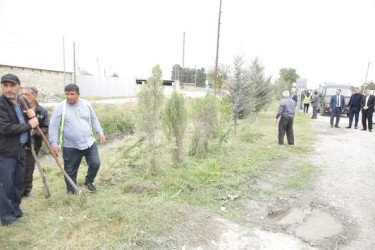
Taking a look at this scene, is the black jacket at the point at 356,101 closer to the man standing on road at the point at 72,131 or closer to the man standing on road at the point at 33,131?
the man standing on road at the point at 72,131

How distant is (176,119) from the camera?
5.53 meters

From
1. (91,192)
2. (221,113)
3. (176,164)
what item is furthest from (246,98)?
(91,192)

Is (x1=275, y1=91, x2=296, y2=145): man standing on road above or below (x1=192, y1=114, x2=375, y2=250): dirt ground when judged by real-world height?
above

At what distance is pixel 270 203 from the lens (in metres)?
4.38

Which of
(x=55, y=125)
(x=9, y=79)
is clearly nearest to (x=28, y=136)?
(x=55, y=125)

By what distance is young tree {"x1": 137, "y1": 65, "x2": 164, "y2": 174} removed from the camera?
500 cm

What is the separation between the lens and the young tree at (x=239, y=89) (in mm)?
10391

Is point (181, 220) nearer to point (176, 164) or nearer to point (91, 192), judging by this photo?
point (91, 192)

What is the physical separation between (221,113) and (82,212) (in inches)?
175

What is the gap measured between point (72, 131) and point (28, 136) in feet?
1.91

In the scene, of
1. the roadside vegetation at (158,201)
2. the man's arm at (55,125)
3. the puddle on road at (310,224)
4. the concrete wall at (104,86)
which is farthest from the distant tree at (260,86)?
the concrete wall at (104,86)

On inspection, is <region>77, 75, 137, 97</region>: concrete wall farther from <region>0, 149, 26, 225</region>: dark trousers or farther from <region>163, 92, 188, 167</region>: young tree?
<region>0, 149, 26, 225</region>: dark trousers

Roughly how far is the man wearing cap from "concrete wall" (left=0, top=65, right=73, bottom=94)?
22.5 m

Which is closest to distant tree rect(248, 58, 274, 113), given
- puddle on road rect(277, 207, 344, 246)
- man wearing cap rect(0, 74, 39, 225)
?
puddle on road rect(277, 207, 344, 246)
